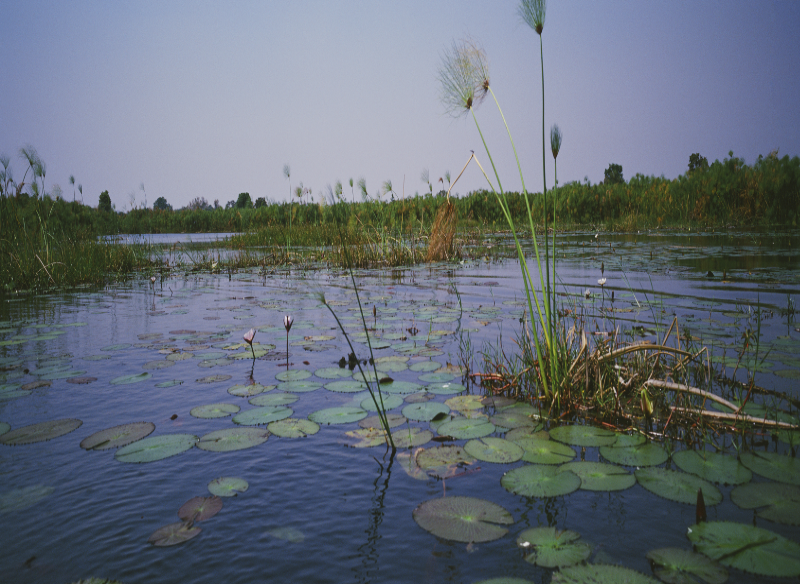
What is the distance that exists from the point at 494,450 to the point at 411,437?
0.34m

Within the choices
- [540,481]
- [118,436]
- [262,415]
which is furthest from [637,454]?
[118,436]

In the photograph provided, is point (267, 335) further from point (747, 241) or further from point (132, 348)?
point (747, 241)

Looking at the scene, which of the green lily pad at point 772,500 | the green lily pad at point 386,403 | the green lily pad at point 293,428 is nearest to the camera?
the green lily pad at point 772,500

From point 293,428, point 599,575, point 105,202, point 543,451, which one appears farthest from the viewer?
point 105,202

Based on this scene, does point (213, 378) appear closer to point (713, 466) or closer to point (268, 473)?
point (268, 473)

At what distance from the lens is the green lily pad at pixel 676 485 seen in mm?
1521

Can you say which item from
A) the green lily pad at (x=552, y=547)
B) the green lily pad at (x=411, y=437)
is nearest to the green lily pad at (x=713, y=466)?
the green lily pad at (x=552, y=547)

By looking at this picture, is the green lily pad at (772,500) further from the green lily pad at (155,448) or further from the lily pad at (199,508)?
the green lily pad at (155,448)

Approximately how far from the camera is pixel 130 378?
9.29 feet

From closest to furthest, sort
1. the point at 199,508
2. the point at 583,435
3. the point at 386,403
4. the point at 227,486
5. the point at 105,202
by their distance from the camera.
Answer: the point at 199,508 < the point at 227,486 < the point at 583,435 < the point at 386,403 < the point at 105,202

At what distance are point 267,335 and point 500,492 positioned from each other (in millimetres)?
2705

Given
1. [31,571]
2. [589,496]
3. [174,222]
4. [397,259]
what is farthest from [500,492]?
[174,222]

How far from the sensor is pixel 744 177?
53.3ft

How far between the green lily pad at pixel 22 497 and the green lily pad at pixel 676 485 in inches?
79.0
